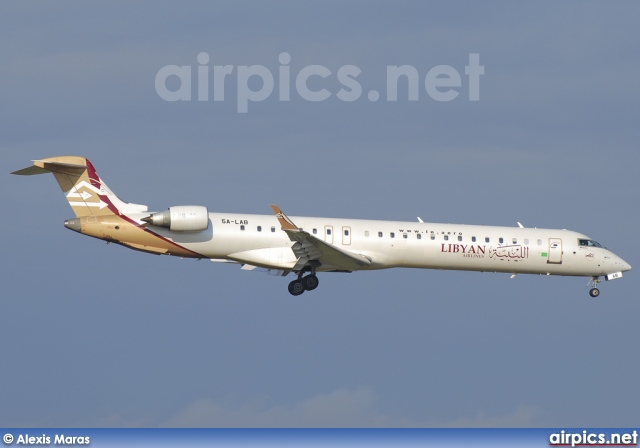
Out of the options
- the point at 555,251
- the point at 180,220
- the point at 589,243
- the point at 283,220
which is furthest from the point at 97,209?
the point at 589,243

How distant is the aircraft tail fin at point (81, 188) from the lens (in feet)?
154

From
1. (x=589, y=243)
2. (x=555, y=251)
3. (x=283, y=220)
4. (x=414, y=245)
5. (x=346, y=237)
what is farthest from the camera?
(x=589, y=243)

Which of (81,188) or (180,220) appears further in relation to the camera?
(81,188)

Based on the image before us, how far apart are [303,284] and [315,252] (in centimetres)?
156

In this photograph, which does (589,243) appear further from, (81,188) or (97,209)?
(81,188)

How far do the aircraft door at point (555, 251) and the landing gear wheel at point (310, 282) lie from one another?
934cm

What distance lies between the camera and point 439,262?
49.2 meters

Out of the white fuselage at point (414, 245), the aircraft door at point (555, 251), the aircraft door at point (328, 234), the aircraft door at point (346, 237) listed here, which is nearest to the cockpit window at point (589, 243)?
the white fuselage at point (414, 245)

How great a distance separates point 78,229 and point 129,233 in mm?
1778

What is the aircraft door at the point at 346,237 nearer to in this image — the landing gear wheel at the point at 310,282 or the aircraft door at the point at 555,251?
the landing gear wheel at the point at 310,282

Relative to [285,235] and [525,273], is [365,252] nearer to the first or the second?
[285,235]

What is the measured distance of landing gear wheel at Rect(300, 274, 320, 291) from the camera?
157ft

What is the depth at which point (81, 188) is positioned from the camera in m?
47.2

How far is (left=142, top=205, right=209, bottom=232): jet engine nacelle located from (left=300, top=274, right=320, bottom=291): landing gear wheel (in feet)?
13.8
